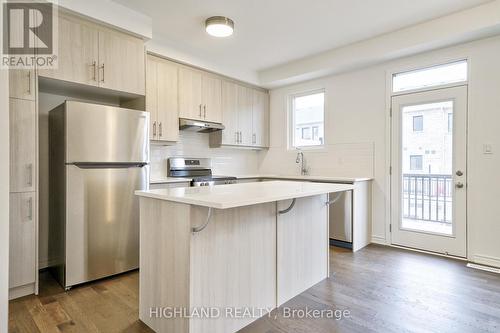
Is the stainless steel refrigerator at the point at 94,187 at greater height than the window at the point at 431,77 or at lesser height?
lesser

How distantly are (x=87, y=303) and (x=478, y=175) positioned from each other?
13.4 feet

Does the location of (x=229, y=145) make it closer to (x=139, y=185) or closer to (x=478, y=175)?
(x=139, y=185)

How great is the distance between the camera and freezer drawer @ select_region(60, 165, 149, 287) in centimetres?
244

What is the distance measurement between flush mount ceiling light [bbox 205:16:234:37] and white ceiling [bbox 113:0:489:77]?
0.17ft

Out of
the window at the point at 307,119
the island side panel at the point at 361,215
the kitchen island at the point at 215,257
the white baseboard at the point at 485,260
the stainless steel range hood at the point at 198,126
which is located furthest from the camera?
the window at the point at 307,119

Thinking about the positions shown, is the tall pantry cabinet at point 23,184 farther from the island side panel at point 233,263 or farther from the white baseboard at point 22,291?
the island side panel at point 233,263

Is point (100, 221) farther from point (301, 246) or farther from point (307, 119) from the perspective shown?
point (307, 119)

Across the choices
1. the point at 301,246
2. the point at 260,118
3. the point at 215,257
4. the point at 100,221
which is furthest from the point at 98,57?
the point at 260,118

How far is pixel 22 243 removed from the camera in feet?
7.46

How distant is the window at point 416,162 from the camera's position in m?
3.50

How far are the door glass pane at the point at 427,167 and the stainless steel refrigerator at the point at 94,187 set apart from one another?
326cm

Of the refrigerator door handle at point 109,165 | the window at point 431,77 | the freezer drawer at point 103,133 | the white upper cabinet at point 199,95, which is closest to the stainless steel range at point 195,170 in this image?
the white upper cabinet at point 199,95

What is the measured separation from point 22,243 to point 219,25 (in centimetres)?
274

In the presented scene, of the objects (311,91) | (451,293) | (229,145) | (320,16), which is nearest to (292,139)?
(311,91)
